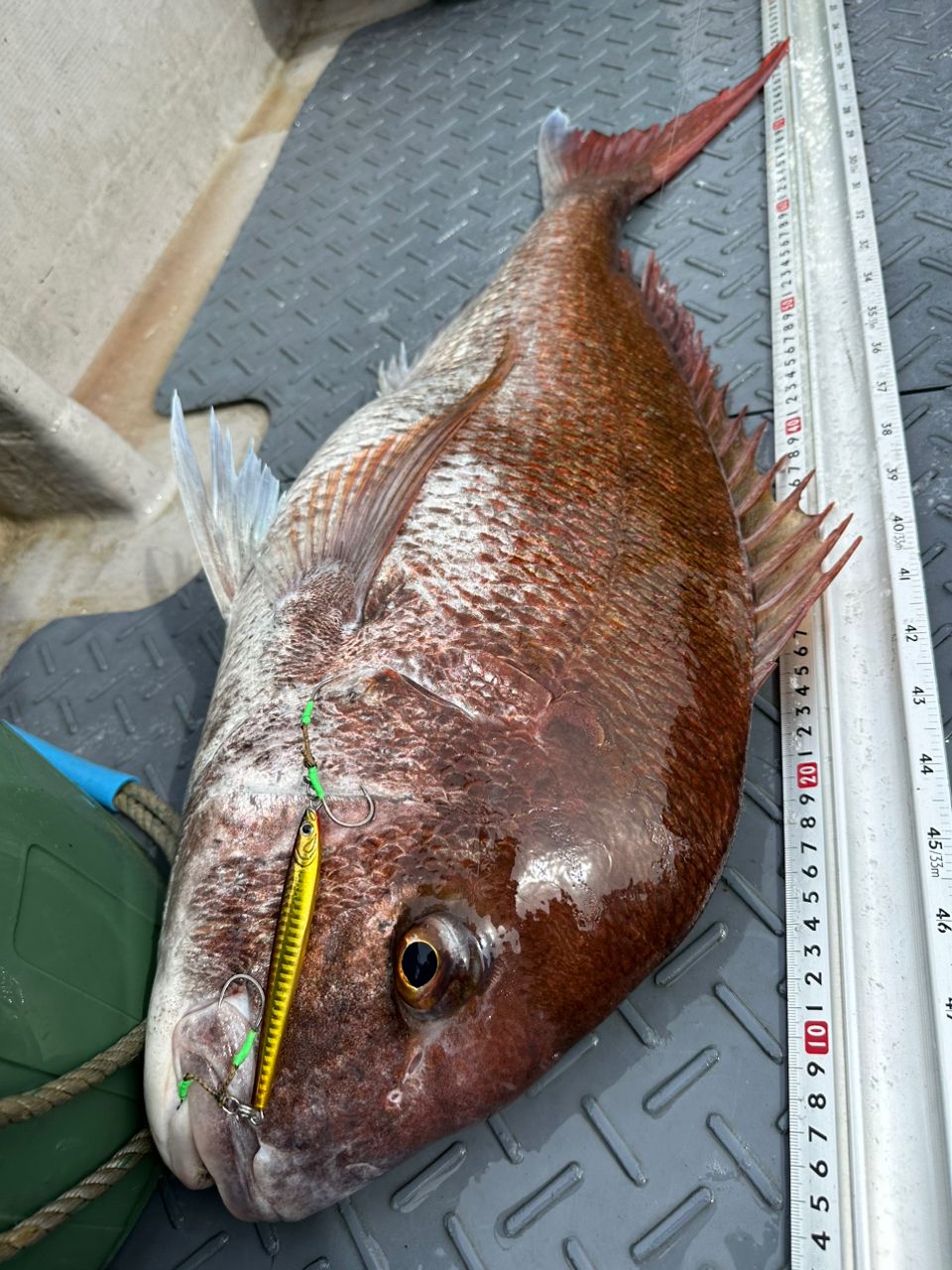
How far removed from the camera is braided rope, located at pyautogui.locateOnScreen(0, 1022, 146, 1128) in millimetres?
982

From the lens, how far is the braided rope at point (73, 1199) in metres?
1.00

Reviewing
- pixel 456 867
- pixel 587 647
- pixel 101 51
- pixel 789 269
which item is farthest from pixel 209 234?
pixel 456 867

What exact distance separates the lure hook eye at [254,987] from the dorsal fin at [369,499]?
62 centimetres

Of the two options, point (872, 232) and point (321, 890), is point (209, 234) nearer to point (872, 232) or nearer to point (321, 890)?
point (872, 232)

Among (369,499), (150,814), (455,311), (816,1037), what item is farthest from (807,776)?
(455,311)

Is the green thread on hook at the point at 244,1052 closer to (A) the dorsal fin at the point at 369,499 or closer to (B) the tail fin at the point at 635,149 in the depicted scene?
(A) the dorsal fin at the point at 369,499

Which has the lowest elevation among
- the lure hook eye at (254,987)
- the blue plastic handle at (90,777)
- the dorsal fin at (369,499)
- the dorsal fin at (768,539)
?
the blue plastic handle at (90,777)

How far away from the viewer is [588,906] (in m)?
1.15

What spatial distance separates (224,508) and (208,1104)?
129 cm

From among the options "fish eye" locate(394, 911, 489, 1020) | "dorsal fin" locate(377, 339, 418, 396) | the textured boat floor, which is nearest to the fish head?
"fish eye" locate(394, 911, 489, 1020)

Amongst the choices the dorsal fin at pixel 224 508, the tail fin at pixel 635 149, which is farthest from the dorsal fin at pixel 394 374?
the tail fin at pixel 635 149

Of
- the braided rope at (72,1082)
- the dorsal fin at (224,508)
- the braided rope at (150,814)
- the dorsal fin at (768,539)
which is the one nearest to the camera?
the braided rope at (72,1082)

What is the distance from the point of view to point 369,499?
1.66 m

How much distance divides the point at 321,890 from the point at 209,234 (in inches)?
127
